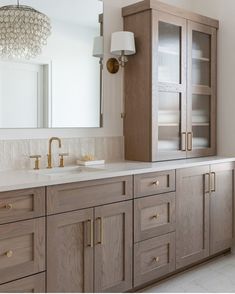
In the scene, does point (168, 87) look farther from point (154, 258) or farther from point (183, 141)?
point (154, 258)

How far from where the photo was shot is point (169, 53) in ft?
10.8

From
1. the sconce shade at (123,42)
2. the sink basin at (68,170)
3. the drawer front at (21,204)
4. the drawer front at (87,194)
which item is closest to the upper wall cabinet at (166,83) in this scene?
the sconce shade at (123,42)

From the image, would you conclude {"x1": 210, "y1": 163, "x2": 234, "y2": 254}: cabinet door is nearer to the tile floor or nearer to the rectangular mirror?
the tile floor

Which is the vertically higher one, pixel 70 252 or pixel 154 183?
pixel 154 183

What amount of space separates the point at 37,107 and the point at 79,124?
401 mm

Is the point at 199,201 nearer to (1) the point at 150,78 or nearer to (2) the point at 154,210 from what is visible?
(2) the point at 154,210

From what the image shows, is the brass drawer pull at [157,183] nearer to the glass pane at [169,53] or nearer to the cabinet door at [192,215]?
the cabinet door at [192,215]

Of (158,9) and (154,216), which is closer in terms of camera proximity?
(154,216)

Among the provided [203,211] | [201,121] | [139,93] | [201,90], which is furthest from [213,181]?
[139,93]

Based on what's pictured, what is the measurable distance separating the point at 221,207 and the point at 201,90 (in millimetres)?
1061

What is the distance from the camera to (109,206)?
2482 mm

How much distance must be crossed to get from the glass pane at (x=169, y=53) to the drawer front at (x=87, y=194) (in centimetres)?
109

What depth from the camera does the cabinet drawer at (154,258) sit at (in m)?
2.69

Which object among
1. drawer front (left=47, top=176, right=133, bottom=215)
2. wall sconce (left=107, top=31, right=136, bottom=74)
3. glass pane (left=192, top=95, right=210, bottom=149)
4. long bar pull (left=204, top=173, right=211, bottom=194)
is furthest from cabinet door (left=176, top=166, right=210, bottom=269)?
wall sconce (left=107, top=31, right=136, bottom=74)
